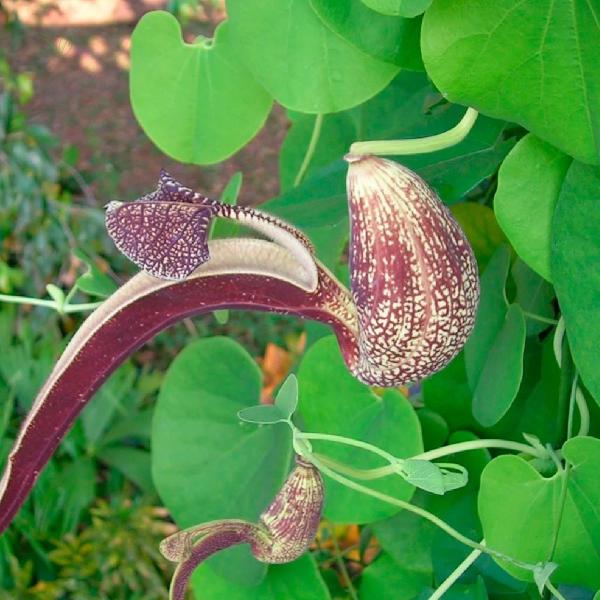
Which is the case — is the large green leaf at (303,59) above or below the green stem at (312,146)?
above

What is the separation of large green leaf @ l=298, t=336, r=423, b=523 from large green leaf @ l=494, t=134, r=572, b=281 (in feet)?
0.52

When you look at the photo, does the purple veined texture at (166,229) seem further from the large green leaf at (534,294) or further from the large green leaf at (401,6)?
the large green leaf at (534,294)

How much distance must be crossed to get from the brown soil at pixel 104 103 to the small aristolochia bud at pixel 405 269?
1.91 metres

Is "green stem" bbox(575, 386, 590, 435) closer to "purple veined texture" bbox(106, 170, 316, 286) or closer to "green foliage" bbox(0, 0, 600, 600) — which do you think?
"green foliage" bbox(0, 0, 600, 600)

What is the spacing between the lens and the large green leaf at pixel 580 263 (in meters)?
0.40

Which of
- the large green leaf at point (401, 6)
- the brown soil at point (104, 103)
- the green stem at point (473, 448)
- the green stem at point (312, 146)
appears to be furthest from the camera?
the brown soil at point (104, 103)

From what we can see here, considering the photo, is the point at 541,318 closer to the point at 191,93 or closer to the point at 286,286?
the point at 286,286

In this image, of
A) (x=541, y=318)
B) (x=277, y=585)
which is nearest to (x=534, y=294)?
(x=541, y=318)

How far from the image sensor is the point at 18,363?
5.27 feet

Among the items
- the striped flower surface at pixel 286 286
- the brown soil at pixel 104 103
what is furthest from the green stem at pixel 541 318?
the brown soil at pixel 104 103

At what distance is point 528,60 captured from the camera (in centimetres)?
38

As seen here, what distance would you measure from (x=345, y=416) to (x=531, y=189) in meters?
0.21

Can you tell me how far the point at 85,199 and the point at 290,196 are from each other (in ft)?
5.44

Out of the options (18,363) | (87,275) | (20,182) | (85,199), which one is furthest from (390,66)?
(85,199)
